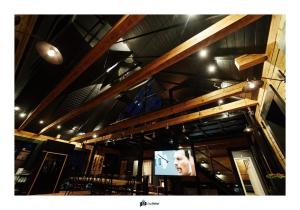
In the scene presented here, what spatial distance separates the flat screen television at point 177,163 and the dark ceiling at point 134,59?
1.82 metres

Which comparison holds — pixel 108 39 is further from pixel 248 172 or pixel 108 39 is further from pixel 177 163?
pixel 248 172

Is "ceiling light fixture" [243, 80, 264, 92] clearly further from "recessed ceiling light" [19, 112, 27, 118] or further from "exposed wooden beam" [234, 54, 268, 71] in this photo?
"recessed ceiling light" [19, 112, 27, 118]

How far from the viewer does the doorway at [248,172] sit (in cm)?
673

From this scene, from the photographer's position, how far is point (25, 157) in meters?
7.41

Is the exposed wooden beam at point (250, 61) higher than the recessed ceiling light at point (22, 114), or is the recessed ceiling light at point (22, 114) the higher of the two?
the recessed ceiling light at point (22, 114)

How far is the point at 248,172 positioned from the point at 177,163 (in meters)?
4.51

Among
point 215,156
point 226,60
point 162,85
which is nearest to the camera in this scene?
point 226,60

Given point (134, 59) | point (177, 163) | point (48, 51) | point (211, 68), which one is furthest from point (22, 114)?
point (211, 68)

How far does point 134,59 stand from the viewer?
4.65 metres

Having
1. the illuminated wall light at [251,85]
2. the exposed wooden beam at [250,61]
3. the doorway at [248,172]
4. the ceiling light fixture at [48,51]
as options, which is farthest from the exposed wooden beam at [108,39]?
the doorway at [248,172]

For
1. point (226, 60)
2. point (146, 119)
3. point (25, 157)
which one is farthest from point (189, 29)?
point (25, 157)

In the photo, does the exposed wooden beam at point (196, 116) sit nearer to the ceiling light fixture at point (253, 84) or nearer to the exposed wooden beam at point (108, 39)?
the ceiling light fixture at point (253, 84)
